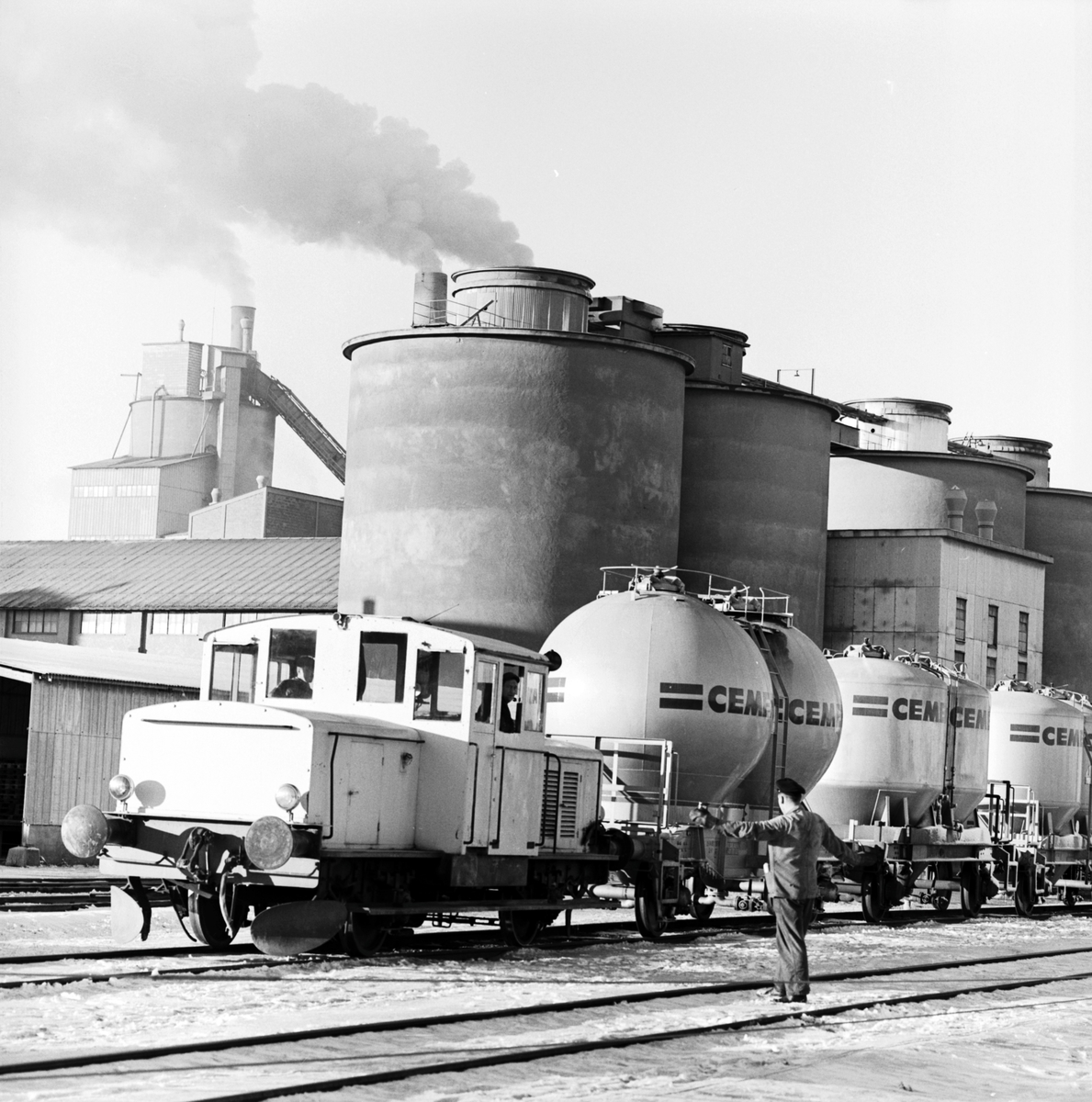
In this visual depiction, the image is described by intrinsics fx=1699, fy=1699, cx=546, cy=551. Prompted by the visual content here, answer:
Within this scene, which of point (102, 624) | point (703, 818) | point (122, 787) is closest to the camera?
point (122, 787)

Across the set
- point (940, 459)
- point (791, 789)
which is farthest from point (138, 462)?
point (791, 789)

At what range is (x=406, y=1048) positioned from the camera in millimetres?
10617

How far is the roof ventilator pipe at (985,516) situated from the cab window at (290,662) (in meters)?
42.9

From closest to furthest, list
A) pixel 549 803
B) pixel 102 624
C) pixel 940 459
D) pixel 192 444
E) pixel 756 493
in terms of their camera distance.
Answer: pixel 549 803 < pixel 756 493 < pixel 940 459 < pixel 102 624 < pixel 192 444

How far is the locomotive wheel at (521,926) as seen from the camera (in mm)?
17192

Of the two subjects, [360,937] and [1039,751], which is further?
[1039,751]

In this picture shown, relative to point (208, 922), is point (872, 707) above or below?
above

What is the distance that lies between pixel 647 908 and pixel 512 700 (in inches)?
152

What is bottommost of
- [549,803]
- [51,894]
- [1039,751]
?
[51,894]

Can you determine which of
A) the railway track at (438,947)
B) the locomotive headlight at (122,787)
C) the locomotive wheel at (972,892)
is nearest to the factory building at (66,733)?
the railway track at (438,947)

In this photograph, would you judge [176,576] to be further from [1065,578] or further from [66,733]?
[1065,578]

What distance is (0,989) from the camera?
12.5 m

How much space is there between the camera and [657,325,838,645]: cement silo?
4728 cm

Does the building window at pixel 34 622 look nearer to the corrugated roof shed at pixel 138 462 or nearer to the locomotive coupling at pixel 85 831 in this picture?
the corrugated roof shed at pixel 138 462
